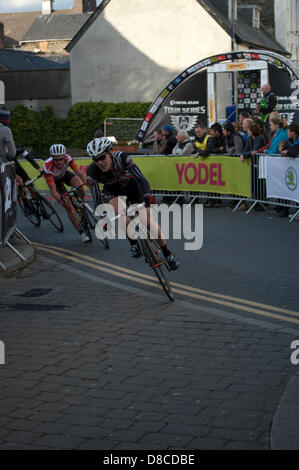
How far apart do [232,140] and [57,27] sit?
6546 cm

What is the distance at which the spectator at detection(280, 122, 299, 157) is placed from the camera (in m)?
16.1

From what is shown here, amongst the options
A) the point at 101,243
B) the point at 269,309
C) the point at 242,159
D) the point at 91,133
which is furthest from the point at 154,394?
the point at 91,133

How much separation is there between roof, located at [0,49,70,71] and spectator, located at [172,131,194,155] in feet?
139

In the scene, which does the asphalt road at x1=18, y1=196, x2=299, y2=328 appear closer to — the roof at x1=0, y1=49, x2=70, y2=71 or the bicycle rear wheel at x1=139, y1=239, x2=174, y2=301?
the bicycle rear wheel at x1=139, y1=239, x2=174, y2=301

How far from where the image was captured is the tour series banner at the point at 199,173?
733 inches

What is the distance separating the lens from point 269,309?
343 inches

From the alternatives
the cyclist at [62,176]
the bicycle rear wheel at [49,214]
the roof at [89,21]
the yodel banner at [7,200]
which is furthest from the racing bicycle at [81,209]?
the roof at [89,21]

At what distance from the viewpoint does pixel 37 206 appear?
16.6 metres

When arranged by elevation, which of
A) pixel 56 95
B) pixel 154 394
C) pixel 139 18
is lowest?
pixel 154 394

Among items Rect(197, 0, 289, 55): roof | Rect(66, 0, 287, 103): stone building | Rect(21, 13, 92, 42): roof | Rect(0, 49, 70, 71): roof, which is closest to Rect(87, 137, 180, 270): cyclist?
Rect(66, 0, 287, 103): stone building

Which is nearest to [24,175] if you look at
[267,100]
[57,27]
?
[267,100]

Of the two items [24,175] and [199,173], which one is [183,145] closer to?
[199,173]

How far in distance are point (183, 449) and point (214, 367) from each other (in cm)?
184
